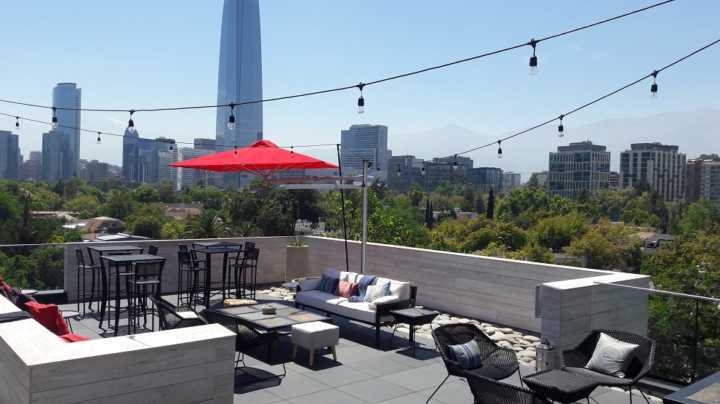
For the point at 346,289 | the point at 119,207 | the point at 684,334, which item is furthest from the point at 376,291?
the point at 119,207

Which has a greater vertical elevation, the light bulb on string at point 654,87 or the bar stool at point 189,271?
the light bulb on string at point 654,87

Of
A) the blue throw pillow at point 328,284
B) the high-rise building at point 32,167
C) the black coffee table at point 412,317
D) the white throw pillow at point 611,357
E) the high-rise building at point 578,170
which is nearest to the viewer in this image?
the white throw pillow at point 611,357

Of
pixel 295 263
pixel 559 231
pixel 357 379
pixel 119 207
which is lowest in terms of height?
pixel 559 231

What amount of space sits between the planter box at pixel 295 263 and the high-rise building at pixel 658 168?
116986 mm

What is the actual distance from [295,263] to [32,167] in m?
106

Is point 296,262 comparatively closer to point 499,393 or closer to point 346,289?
point 346,289

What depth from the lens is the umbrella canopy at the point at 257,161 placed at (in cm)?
851

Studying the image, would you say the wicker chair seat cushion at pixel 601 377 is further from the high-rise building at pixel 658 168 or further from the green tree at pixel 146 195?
the high-rise building at pixel 658 168

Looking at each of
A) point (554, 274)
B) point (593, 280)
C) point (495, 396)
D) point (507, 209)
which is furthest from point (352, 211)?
point (507, 209)

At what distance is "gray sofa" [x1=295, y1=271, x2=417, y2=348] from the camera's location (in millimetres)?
6828

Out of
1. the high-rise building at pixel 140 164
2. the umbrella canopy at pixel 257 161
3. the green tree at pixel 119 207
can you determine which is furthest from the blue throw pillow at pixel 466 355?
the high-rise building at pixel 140 164

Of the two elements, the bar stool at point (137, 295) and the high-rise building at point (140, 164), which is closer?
the bar stool at point (137, 295)

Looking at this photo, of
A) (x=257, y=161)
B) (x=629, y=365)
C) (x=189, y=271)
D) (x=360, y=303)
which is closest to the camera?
(x=629, y=365)

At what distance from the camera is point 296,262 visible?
1131cm
